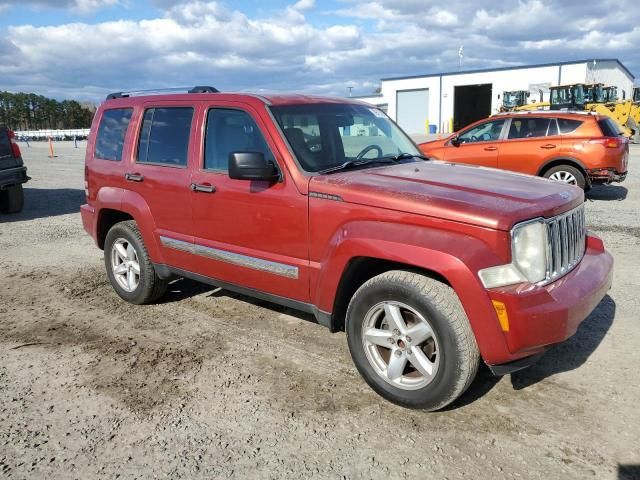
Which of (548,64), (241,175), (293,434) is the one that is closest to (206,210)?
(241,175)

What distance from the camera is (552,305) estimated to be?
289 cm

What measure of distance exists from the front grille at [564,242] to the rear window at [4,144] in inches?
387

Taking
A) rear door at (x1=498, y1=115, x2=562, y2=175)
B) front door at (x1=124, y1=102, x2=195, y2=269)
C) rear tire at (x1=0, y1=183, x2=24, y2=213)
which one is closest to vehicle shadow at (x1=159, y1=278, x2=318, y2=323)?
front door at (x1=124, y1=102, x2=195, y2=269)

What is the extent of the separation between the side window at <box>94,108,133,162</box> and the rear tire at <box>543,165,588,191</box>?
25.7ft

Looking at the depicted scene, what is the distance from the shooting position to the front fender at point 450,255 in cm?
287

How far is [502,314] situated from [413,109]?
54784 mm

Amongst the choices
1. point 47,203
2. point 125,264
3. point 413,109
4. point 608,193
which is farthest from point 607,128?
point 413,109

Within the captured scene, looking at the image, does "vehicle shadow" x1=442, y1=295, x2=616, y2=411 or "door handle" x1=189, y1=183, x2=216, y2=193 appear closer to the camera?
"vehicle shadow" x1=442, y1=295, x2=616, y2=411

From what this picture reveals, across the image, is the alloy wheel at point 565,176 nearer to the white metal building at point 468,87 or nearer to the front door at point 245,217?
the front door at point 245,217

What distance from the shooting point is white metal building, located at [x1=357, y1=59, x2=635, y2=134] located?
150 ft

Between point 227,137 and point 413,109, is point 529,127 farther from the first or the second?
point 413,109

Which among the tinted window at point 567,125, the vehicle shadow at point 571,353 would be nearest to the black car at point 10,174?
the vehicle shadow at point 571,353

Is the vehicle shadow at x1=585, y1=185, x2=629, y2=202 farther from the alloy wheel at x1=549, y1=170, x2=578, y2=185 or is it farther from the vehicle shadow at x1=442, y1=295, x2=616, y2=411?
the vehicle shadow at x1=442, y1=295, x2=616, y2=411

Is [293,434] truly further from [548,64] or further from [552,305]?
[548,64]
